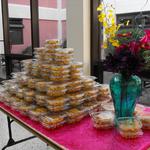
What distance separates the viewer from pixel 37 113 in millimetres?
1464

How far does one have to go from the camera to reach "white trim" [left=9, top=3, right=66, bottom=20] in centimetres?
459

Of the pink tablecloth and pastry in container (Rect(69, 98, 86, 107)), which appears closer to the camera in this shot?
the pink tablecloth

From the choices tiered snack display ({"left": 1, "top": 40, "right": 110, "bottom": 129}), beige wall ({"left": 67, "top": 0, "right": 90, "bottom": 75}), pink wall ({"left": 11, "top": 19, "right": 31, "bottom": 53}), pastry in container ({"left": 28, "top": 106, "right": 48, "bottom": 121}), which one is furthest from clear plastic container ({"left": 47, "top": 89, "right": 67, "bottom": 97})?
pink wall ({"left": 11, "top": 19, "right": 31, "bottom": 53})

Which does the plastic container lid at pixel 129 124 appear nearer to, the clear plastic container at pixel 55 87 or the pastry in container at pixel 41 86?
the clear plastic container at pixel 55 87

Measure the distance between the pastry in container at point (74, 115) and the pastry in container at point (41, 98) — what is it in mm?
175

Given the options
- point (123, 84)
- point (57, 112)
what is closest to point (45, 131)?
point (57, 112)

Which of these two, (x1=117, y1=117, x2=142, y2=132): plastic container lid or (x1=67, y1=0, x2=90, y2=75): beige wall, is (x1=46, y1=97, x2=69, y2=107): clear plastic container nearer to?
(x1=117, y1=117, x2=142, y2=132): plastic container lid

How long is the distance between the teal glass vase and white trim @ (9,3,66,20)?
323 cm

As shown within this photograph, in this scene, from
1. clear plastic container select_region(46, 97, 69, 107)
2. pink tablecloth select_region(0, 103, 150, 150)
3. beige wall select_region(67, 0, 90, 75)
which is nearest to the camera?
pink tablecloth select_region(0, 103, 150, 150)

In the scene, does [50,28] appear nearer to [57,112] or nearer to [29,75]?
[29,75]

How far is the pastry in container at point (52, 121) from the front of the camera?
4.46ft

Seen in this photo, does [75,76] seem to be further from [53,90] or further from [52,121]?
[52,121]

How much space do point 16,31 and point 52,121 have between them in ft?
14.1

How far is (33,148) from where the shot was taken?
97.4 inches
